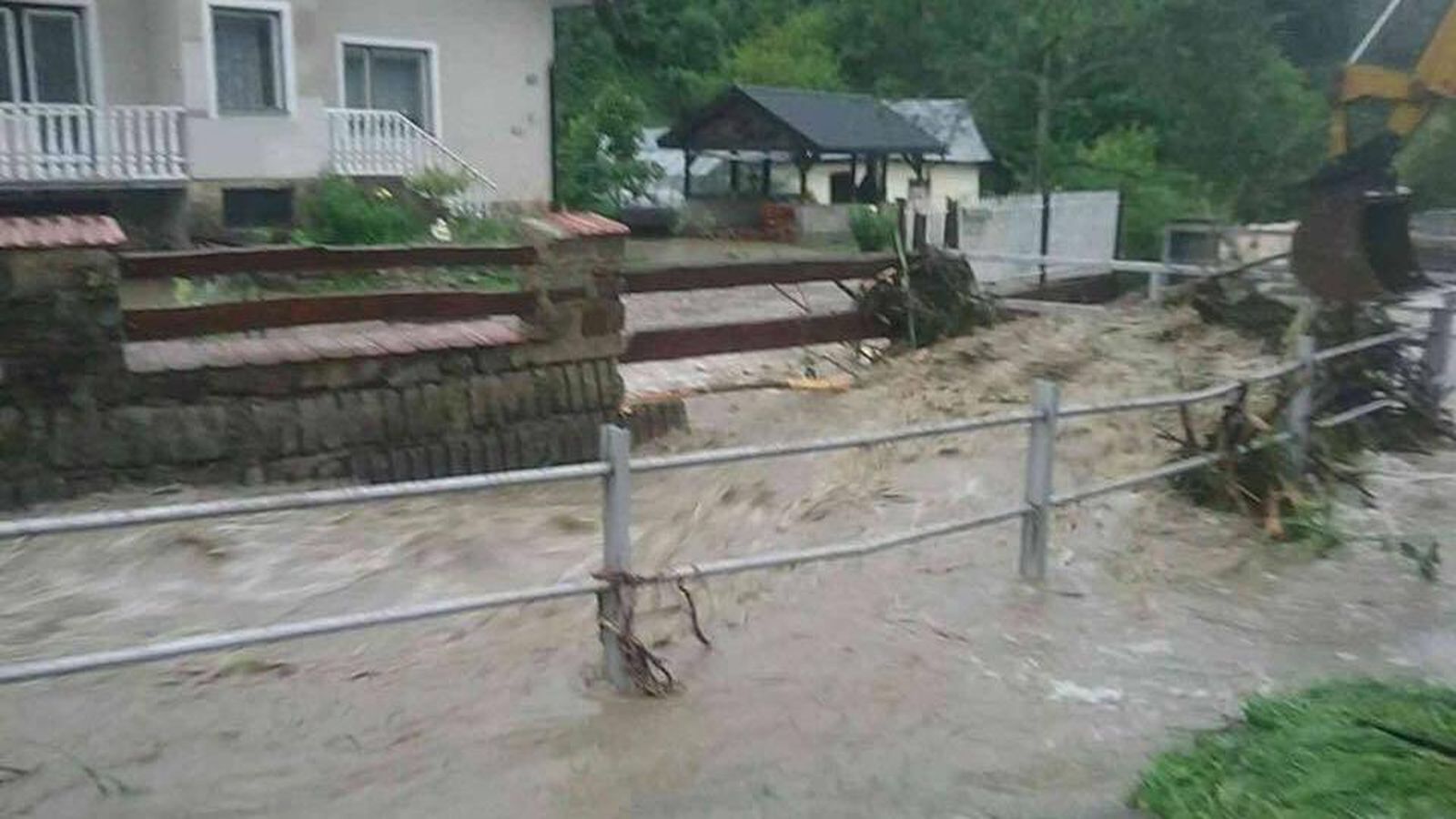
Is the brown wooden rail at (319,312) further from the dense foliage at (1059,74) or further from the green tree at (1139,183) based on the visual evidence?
the green tree at (1139,183)

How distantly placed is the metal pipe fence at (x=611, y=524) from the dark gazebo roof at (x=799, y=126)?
23155 mm

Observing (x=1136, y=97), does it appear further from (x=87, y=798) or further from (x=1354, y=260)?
(x=87, y=798)

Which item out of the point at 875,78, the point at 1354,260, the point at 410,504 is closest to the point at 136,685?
the point at 410,504

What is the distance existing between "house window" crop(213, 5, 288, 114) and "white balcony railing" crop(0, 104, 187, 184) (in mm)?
1102

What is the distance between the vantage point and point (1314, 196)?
30.0 ft

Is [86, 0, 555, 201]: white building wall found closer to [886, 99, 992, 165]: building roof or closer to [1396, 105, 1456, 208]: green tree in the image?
[886, 99, 992, 165]: building roof

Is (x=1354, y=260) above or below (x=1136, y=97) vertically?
below

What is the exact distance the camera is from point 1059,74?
79.0 ft

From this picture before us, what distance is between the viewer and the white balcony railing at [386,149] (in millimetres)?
19609

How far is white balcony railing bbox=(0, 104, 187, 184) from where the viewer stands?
54.5ft

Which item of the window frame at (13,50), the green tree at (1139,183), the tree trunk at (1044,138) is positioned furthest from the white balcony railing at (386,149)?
the green tree at (1139,183)

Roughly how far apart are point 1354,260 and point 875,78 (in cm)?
2800

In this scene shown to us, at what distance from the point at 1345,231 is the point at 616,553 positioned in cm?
619

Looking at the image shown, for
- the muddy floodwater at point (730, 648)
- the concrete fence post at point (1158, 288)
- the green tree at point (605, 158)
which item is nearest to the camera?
the muddy floodwater at point (730, 648)
